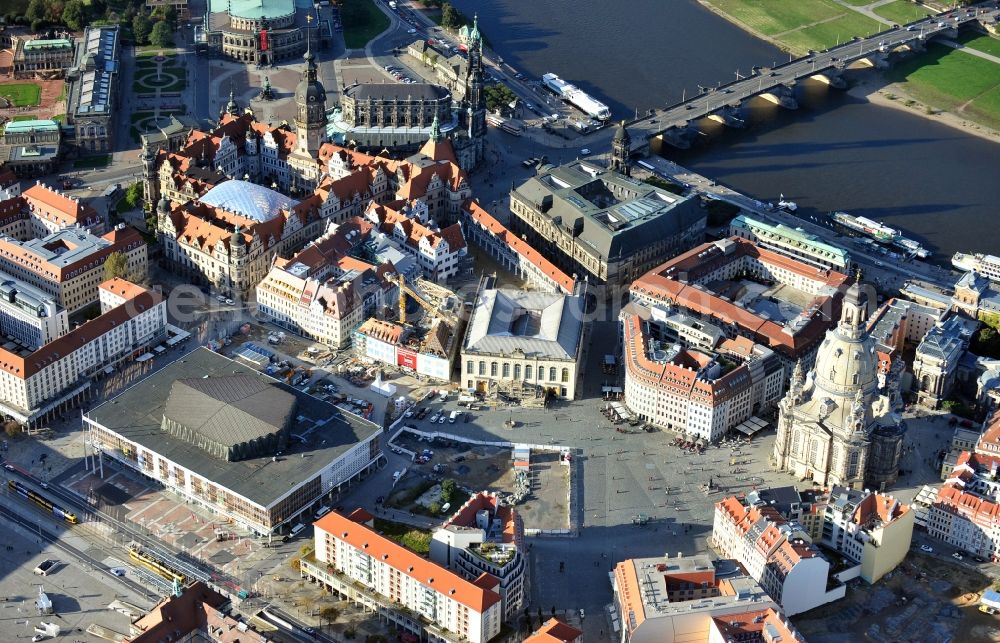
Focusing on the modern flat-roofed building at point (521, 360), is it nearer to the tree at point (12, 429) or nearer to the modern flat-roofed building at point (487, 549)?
the modern flat-roofed building at point (487, 549)

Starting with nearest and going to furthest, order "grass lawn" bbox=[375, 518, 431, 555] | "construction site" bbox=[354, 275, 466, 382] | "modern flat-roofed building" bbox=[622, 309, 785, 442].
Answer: "grass lawn" bbox=[375, 518, 431, 555], "modern flat-roofed building" bbox=[622, 309, 785, 442], "construction site" bbox=[354, 275, 466, 382]

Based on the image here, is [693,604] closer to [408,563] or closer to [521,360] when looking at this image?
[408,563]

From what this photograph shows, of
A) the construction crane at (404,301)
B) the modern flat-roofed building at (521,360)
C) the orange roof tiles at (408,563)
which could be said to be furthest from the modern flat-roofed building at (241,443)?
the construction crane at (404,301)

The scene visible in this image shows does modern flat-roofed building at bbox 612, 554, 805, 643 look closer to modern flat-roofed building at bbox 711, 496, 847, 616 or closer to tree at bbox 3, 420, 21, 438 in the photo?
modern flat-roofed building at bbox 711, 496, 847, 616

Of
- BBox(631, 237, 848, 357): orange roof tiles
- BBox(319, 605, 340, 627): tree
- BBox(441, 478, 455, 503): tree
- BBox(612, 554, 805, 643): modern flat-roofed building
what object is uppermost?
BBox(631, 237, 848, 357): orange roof tiles

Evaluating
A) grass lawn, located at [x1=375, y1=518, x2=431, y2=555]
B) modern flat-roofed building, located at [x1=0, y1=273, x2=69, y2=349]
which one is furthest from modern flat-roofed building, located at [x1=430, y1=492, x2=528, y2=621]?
modern flat-roofed building, located at [x1=0, y1=273, x2=69, y2=349]

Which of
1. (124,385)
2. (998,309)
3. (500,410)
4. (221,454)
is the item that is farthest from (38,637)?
(998,309)
